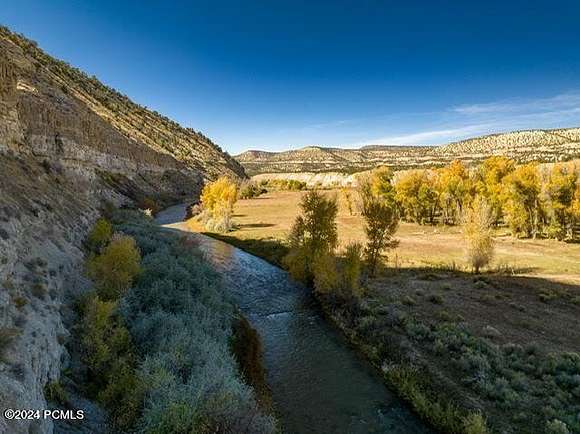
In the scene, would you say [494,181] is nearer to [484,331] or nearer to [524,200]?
[524,200]

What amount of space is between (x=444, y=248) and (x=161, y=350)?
41.1m

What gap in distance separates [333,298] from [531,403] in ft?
44.0

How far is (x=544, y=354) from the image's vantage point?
18938 mm

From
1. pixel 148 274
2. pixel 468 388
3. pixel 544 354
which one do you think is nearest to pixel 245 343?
pixel 148 274

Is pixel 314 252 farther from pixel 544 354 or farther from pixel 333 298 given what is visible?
pixel 544 354

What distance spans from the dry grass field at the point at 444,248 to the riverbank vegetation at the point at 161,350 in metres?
24.5

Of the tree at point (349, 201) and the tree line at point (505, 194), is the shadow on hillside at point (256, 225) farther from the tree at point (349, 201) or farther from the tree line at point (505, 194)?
the tree at point (349, 201)

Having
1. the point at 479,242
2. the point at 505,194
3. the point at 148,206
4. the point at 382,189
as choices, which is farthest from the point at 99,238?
the point at 505,194

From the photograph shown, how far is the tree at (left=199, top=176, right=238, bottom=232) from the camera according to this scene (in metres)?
58.1

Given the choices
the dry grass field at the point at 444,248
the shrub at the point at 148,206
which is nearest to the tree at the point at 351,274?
the dry grass field at the point at 444,248

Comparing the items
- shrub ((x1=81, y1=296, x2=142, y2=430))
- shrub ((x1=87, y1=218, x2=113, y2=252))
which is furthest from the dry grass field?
shrub ((x1=81, y1=296, x2=142, y2=430))

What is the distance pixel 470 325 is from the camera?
22.8 m

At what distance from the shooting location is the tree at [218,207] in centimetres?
5812

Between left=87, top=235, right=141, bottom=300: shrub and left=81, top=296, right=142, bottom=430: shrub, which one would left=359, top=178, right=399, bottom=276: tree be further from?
left=81, top=296, right=142, bottom=430: shrub
